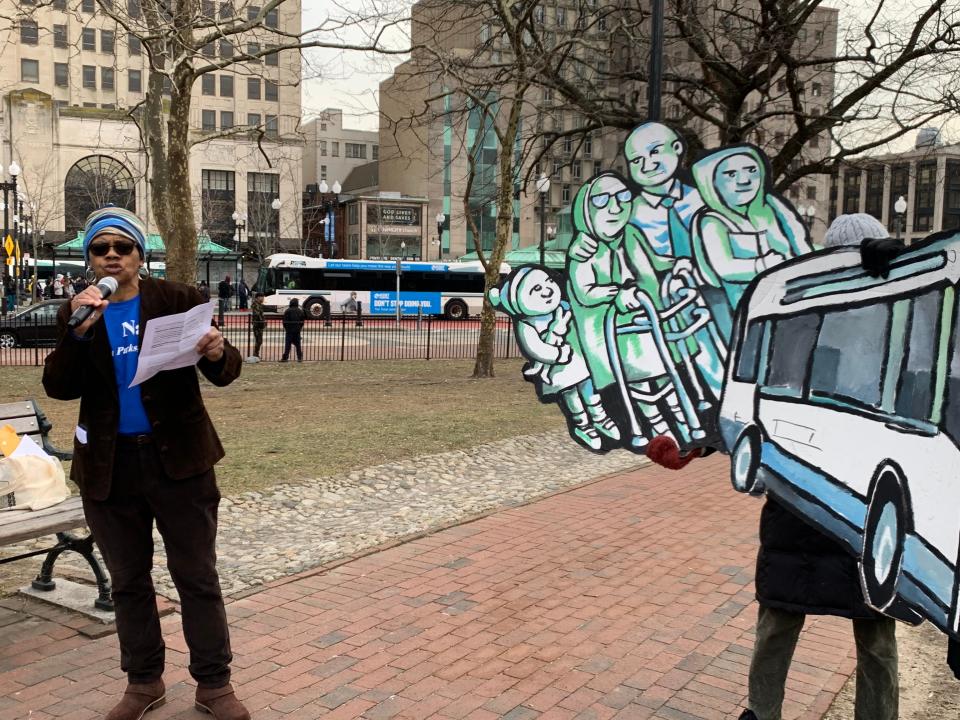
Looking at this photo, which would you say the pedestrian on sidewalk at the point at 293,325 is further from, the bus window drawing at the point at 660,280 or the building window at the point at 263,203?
the building window at the point at 263,203

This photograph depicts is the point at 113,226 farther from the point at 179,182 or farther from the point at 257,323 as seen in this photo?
the point at 257,323

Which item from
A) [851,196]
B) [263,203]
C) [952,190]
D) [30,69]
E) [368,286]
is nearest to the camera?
[952,190]

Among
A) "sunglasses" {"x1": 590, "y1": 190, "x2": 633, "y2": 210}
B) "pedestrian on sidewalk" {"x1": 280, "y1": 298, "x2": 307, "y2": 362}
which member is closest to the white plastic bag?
"sunglasses" {"x1": 590, "y1": 190, "x2": 633, "y2": 210}

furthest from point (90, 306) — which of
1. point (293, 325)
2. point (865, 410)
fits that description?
point (293, 325)

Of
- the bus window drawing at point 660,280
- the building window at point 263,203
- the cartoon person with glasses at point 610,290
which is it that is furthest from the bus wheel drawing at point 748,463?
the building window at point 263,203

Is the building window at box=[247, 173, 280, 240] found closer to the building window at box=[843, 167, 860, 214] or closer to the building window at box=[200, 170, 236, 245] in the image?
the building window at box=[200, 170, 236, 245]

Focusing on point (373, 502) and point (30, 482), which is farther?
point (373, 502)

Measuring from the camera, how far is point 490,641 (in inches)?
174

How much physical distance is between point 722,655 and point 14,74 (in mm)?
71440

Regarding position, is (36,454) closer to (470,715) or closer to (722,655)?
(470,715)

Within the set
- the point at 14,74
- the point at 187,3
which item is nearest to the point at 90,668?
the point at 187,3

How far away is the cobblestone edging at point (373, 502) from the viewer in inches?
223

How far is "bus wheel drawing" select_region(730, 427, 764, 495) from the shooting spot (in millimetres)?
2881

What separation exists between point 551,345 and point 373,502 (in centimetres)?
425
